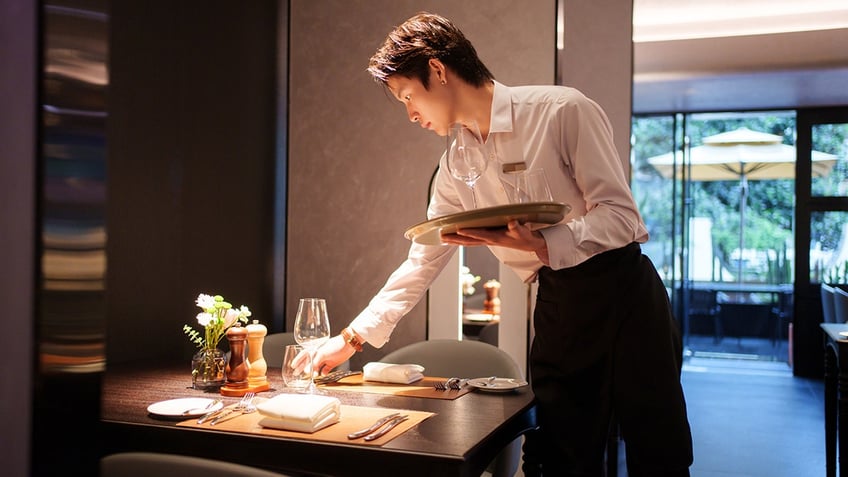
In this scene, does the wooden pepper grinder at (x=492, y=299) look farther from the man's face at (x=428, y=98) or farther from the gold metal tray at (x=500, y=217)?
the gold metal tray at (x=500, y=217)

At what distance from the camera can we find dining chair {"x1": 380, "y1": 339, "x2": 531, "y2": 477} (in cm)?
260

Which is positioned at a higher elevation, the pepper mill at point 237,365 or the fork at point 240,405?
the pepper mill at point 237,365

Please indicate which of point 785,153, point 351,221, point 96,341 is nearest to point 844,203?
point 785,153

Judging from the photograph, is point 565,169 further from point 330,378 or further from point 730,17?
point 730,17

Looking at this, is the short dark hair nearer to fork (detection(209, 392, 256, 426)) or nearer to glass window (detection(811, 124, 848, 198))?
fork (detection(209, 392, 256, 426))

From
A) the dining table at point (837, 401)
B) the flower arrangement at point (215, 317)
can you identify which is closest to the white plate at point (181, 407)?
the flower arrangement at point (215, 317)

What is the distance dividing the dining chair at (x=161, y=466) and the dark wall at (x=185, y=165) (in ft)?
5.99

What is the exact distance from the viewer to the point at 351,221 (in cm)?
383

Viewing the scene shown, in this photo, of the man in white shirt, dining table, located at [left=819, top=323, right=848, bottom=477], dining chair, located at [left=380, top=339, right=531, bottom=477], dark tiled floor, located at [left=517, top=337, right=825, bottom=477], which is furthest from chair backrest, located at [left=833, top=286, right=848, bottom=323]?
the man in white shirt

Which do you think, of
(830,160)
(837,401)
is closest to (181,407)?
(837,401)

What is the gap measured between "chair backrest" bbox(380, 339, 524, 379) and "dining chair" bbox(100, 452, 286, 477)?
5.00 ft

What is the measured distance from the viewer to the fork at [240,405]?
1.71 m

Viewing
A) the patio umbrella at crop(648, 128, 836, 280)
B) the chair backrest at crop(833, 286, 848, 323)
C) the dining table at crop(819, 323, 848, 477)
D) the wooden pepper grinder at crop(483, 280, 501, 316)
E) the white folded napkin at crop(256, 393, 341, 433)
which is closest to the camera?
the white folded napkin at crop(256, 393, 341, 433)

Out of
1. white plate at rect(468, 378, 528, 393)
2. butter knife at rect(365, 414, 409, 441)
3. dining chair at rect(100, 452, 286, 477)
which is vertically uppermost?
dining chair at rect(100, 452, 286, 477)
